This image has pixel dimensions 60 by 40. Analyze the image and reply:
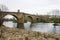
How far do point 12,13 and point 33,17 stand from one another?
23894 mm

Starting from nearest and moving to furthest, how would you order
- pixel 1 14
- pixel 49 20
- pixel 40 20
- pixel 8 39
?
pixel 8 39 → pixel 1 14 → pixel 40 20 → pixel 49 20

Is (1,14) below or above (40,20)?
above

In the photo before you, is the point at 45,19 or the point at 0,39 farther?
the point at 45,19

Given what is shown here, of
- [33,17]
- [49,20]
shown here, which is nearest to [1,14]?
[33,17]

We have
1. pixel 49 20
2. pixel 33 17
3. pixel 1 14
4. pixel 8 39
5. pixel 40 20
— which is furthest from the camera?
pixel 49 20

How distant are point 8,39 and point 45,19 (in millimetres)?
93033

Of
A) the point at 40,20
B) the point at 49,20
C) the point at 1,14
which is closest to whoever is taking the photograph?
the point at 1,14

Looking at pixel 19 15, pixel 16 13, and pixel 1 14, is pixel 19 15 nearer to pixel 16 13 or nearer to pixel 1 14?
pixel 16 13

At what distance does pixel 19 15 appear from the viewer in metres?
62.4

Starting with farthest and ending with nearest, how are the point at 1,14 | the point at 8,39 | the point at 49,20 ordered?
the point at 49,20 → the point at 1,14 → the point at 8,39

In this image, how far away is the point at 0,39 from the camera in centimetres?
1009

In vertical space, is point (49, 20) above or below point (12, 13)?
below

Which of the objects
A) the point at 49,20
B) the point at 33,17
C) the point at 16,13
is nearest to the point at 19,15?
the point at 16,13

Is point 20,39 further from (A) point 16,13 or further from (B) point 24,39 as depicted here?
(A) point 16,13
